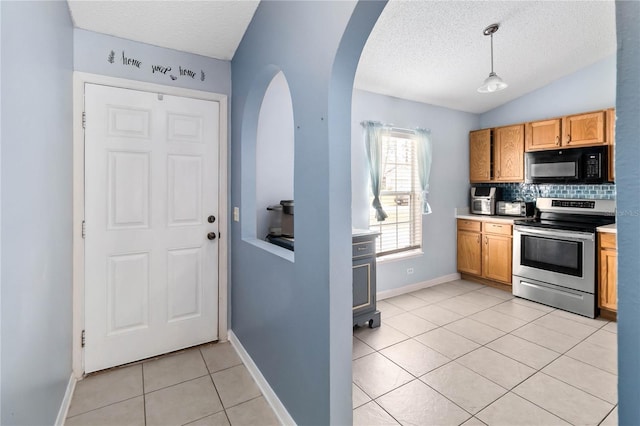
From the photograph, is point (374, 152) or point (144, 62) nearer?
point (144, 62)

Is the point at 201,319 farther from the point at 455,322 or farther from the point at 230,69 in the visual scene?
the point at 455,322

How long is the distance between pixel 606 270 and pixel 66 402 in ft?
15.1

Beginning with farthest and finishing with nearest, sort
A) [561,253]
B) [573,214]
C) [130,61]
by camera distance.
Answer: [573,214] → [561,253] → [130,61]

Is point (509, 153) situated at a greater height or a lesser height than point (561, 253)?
greater

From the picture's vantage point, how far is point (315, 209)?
4.96 feet

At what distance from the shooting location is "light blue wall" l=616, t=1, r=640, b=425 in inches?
17.0

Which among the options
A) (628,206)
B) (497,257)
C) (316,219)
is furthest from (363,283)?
(628,206)

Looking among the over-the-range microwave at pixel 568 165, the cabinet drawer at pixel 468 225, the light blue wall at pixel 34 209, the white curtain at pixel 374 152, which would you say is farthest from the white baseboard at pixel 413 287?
the light blue wall at pixel 34 209

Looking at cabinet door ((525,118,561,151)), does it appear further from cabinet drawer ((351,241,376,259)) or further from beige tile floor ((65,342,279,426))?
beige tile floor ((65,342,279,426))

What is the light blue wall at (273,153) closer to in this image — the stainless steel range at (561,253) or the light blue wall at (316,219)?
the light blue wall at (316,219)

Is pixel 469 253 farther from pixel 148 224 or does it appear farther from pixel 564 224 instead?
pixel 148 224

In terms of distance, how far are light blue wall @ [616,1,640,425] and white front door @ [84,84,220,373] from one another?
8.53ft

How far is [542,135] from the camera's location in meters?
3.98

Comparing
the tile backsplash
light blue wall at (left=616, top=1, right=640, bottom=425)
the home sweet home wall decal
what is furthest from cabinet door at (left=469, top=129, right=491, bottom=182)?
light blue wall at (left=616, top=1, right=640, bottom=425)
